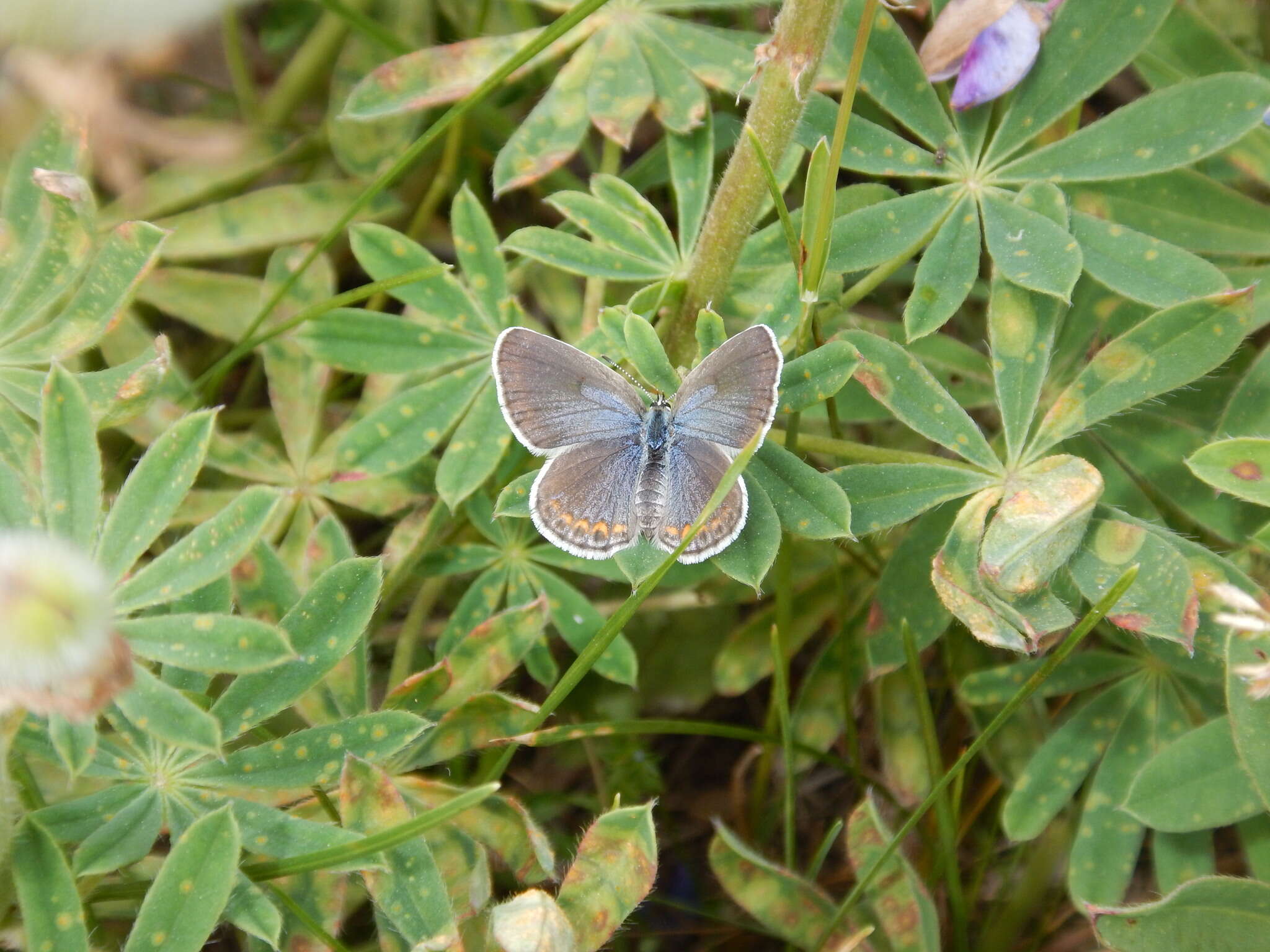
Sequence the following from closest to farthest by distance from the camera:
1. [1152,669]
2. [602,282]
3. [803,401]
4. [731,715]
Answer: [803,401] < [1152,669] < [602,282] < [731,715]

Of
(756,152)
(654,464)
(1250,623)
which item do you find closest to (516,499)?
(654,464)

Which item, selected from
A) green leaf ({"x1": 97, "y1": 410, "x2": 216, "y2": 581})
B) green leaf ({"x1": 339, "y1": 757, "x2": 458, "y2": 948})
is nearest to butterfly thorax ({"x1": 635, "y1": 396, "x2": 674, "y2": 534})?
green leaf ({"x1": 339, "y1": 757, "x2": 458, "y2": 948})

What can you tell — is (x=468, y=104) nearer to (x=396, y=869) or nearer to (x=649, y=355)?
(x=649, y=355)

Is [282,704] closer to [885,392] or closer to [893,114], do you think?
[885,392]

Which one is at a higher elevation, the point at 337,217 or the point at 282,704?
the point at 337,217

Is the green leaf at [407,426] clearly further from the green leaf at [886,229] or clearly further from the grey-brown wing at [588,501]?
the green leaf at [886,229]

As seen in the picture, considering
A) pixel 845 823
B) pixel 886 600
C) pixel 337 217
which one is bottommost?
pixel 845 823

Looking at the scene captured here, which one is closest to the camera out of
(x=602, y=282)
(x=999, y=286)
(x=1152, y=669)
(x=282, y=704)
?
(x=282, y=704)

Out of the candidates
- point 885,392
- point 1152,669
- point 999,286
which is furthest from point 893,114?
point 1152,669
